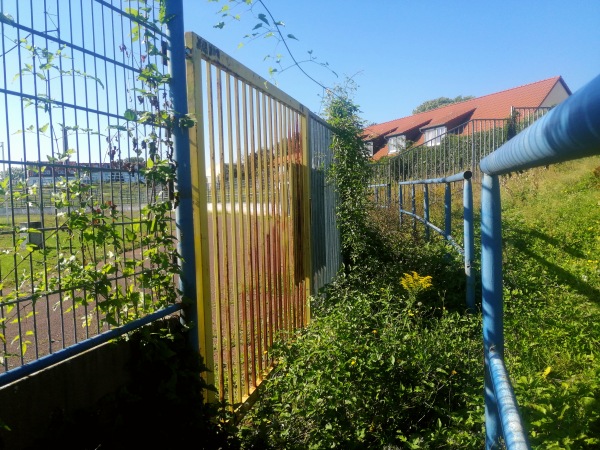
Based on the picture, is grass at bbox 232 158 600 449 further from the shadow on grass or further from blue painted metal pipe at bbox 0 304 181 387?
blue painted metal pipe at bbox 0 304 181 387

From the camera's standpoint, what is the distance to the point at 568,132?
2.09 ft

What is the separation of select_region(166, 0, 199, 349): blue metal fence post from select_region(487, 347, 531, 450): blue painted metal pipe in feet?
5.08

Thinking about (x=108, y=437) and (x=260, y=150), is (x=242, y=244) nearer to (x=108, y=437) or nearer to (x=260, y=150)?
(x=260, y=150)

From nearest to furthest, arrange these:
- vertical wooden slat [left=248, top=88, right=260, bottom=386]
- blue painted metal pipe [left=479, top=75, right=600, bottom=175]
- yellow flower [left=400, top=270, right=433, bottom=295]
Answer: blue painted metal pipe [left=479, top=75, right=600, bottom=175] < vertical wooden slat [left=248, top=88, right=260, bottom=386] < yellow flower [left=400, top=270, right=433, bottom=295]

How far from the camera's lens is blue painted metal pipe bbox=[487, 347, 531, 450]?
925mm

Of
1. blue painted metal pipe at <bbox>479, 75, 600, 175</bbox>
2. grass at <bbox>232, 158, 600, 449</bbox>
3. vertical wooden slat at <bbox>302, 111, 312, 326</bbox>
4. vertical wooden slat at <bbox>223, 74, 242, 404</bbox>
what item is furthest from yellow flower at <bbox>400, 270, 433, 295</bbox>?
blue painted metal pipe at <bbox>479, 75, 600, 175</bbox>

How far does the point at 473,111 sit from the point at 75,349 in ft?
108

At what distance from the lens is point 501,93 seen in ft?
100

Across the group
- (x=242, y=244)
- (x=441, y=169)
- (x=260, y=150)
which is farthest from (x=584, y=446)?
(x=441, y=169)

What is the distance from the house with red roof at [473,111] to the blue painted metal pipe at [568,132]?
22.9 m

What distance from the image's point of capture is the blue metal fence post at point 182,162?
7.75 feet

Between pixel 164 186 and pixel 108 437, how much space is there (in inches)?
44.7

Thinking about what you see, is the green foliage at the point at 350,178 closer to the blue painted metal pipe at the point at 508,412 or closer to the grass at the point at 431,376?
the grass at the point at 431,376

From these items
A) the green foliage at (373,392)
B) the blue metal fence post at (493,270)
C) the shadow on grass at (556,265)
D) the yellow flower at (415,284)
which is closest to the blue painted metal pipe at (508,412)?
the blue metal fence post at (493,270)
